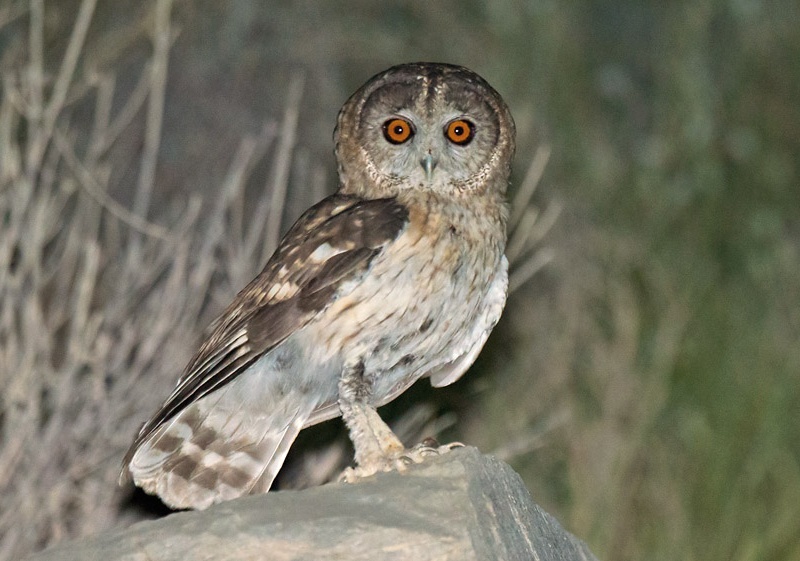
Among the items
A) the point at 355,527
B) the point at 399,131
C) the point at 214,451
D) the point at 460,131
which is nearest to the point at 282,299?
the point at 214,451

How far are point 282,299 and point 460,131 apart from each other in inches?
27.7

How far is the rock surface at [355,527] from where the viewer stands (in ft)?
8.79

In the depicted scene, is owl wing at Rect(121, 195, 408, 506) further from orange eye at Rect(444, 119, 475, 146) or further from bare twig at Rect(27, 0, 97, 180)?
bare twig at Rect(27, 0, 97, 180)

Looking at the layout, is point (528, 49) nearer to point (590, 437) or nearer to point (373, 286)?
point (590, 437)

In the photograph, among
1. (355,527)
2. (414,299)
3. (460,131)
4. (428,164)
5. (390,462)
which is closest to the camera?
(355,527)

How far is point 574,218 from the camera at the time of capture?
287 inches

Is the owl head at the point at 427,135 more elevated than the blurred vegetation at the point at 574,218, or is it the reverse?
the owl head at the point at 427,135

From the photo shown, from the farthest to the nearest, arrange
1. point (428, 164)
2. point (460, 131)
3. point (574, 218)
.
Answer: point (574, 218) < point (460, 131) < point (428, 164)

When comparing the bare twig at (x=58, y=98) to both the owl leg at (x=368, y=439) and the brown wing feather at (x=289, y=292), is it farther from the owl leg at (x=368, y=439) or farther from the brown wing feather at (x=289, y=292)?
the owl leg at (x=368, y=439)

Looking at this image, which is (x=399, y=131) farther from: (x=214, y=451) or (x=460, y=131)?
(x=214, y=451)

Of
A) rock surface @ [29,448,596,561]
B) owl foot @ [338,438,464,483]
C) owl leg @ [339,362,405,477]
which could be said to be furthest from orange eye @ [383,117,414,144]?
rock surface @ [29,448,596,561]

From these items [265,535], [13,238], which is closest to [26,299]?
[13,238]

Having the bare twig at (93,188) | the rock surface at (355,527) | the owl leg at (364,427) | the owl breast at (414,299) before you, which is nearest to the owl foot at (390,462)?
the owl leg at (364,427)

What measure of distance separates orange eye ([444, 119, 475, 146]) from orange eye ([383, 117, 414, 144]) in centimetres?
10
